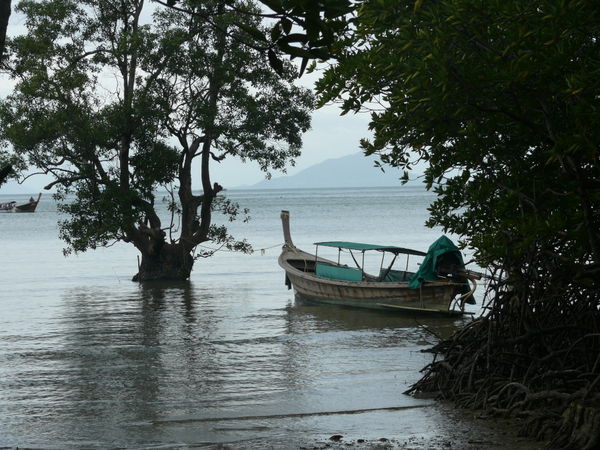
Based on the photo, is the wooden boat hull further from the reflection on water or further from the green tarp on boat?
the reflection on water

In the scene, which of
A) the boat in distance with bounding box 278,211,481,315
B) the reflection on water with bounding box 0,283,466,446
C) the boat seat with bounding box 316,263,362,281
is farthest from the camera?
the boat seat with bounding box 316,263,362,281

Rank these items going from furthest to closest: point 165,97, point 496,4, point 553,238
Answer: point 165,97, point 553,238, point 496,4

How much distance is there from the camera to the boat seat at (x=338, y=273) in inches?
985

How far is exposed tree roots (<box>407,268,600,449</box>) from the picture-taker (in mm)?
9164

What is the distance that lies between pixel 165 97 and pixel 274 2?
25.3 m

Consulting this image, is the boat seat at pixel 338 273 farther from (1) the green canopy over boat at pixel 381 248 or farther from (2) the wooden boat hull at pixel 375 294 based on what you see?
(1) the green canopy over boat at pixel 381 248

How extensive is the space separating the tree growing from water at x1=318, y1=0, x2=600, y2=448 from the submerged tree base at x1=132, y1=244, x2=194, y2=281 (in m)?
21.7

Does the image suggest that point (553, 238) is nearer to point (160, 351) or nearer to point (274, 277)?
point (160, 351)

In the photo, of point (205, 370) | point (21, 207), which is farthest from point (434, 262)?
point (21, 207)

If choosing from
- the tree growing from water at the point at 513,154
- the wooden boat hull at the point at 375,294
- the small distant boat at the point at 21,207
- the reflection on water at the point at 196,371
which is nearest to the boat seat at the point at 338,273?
the wooden boat hull at the point at 375,294

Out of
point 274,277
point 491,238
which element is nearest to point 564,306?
point 491,238

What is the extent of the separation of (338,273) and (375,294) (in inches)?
92.5

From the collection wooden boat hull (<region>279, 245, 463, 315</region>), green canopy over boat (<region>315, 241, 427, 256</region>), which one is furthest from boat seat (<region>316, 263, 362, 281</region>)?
green canopy over boat (<region>315, 241, 427, 256</region>)

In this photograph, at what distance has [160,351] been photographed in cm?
1803
